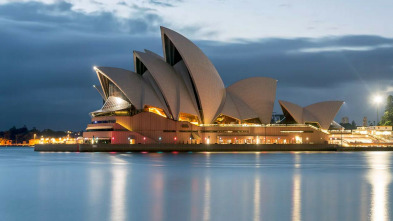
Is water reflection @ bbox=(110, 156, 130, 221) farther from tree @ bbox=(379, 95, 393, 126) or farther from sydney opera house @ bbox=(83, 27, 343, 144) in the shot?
tree @ bbox=(379, 95, 393, 126)

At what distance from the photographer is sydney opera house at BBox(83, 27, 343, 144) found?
79.2 metres

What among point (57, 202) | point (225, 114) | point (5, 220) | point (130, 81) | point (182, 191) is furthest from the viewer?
point (225, 114)

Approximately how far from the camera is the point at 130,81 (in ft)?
263

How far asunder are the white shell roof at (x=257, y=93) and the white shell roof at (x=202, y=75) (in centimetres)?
416

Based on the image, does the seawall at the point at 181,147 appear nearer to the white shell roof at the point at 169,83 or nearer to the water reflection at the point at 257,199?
the white shell roof at the point at 169,83

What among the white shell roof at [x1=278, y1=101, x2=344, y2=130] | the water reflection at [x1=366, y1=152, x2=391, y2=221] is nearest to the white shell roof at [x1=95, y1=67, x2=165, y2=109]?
the white shell roof at [x1=278, y1=101, x2=344, y2=130]

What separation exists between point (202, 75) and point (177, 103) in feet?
19.9

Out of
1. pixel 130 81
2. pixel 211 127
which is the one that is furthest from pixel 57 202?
pixel 211 127

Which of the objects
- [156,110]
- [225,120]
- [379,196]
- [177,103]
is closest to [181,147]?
[156,110]

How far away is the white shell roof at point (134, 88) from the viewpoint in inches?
3115

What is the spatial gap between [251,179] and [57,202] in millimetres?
14702

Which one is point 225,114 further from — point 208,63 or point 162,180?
point 162,180

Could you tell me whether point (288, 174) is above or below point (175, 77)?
below

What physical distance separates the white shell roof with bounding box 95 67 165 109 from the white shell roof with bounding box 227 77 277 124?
15631mm
